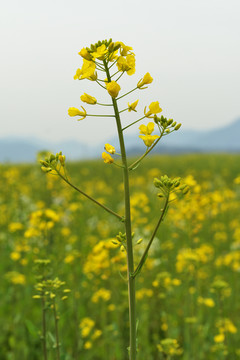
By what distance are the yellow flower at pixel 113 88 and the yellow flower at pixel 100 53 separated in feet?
0.50

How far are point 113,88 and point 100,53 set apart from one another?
0.60 feet

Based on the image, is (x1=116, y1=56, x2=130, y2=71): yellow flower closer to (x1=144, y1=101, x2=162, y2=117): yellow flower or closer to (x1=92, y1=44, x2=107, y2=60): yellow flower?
(x1=92, y1=44, x2=107, y2=60): yellow flower

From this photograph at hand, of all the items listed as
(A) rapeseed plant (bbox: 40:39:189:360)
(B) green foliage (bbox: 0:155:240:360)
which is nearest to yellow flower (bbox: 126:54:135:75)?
(A) rapeseed plant (bbox: 40:39:189:360)

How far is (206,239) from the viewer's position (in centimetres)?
945

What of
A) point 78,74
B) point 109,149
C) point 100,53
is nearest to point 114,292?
point 109,149

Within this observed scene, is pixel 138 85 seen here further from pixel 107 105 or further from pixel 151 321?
pixel 151 321

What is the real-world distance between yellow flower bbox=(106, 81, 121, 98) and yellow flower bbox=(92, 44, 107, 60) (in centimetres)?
15

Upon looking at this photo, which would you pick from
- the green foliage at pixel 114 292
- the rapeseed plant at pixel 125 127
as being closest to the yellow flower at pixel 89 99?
the rapeseed plant at pixel 125 127

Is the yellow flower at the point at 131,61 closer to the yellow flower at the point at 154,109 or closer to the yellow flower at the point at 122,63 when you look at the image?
the yellow flower at the point at 122,63

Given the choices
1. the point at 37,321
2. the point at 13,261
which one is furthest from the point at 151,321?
the point at 13,261

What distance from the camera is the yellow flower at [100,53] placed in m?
1.48

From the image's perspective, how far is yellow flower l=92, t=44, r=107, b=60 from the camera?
58.2 inches

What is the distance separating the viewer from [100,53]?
1480 mm

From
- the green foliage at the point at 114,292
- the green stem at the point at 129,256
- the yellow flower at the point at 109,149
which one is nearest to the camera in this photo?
the green stem at the point at 129,256
